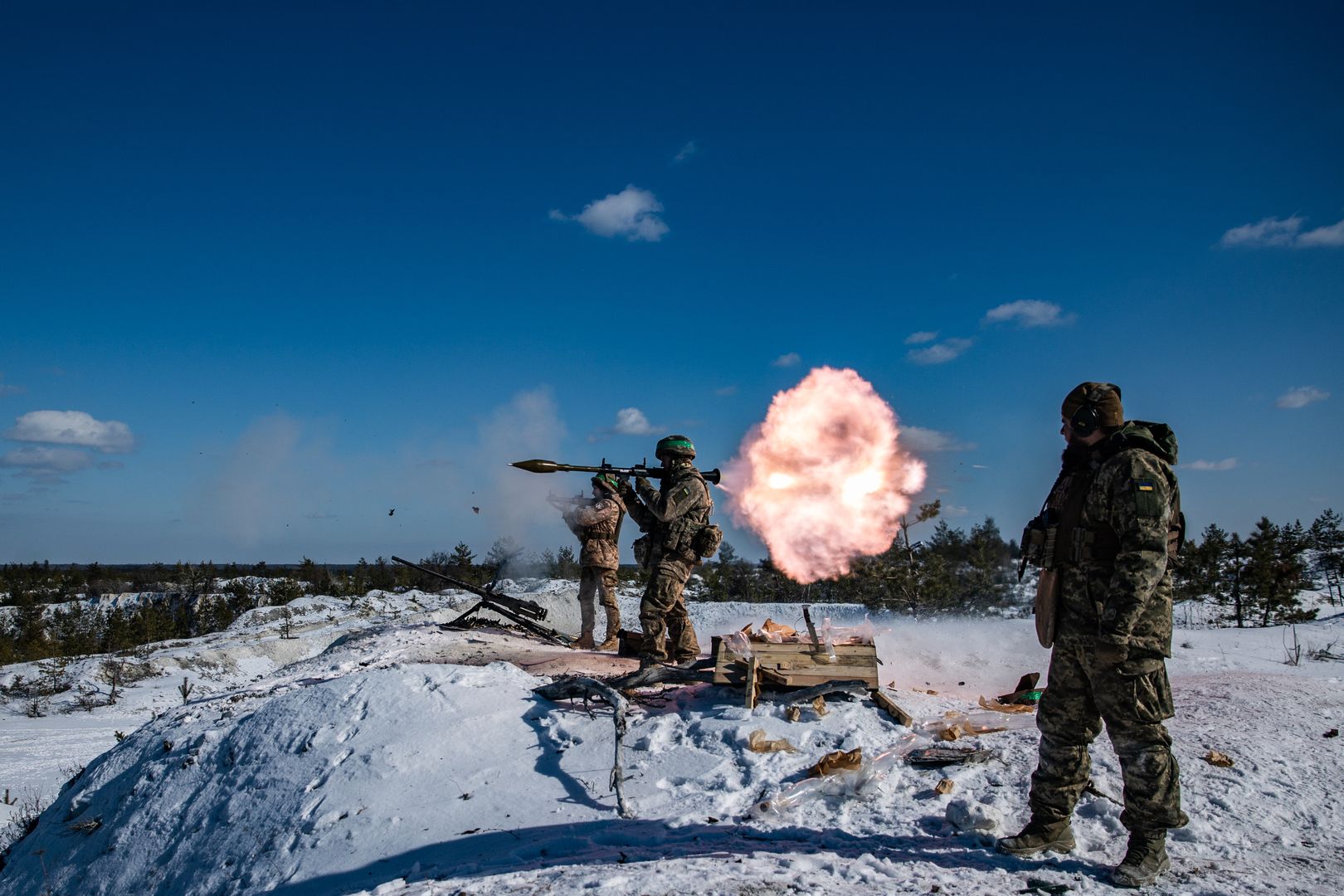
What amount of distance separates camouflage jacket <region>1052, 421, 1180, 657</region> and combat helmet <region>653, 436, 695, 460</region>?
4.97m

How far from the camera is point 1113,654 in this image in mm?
4055

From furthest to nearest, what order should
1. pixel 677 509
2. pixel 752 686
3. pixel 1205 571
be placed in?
pixel 1205 571, pixel 677 509, pixel 752 686

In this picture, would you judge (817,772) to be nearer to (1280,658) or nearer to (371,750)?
(371,750)

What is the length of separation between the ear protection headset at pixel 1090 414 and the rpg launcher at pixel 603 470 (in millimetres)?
4916

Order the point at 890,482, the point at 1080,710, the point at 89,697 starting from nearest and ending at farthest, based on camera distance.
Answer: the point at 1080,710, the point at 890,482, the point at 89,697

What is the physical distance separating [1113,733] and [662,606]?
5.04 metres

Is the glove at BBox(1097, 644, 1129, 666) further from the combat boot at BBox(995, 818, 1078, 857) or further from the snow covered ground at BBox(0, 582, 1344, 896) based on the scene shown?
the snow covered ground at BBox(0, 582, 1344, 896)

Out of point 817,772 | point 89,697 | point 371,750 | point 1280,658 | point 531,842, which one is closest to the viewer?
point 531,842

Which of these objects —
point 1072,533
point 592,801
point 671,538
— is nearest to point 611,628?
point 671,538

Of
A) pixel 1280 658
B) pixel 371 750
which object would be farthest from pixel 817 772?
pixel 1280 658

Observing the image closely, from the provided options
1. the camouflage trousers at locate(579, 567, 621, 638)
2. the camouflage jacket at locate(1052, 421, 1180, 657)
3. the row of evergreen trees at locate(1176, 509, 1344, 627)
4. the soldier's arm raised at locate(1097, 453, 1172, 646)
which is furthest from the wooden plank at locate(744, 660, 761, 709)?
the row of evergreen trees at locate(1176, 509, 1344, 627)

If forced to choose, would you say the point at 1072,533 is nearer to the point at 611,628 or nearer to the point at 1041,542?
the point at 1041,542

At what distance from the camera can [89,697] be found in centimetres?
1445

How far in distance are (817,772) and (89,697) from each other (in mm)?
15226
